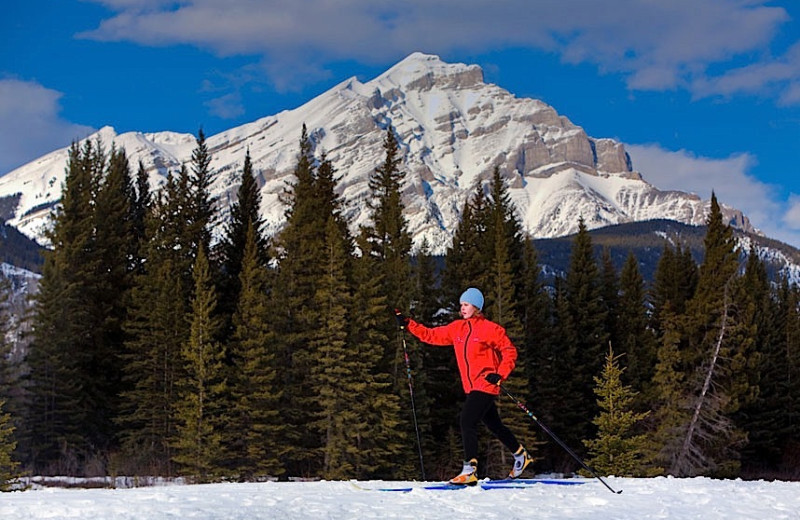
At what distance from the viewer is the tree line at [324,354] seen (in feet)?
112

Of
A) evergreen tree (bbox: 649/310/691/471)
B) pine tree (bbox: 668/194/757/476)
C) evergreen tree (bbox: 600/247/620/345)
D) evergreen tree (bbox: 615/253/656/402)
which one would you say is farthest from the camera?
evergreen tree (bbox: 600/247/620/345)

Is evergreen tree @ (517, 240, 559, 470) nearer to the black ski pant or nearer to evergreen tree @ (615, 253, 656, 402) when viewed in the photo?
evergreen tree @ (615, 253, 656, 402)

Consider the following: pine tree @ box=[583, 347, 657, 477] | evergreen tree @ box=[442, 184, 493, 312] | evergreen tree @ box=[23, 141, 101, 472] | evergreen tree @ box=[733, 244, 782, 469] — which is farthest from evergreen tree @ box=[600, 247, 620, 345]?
evergreen tree @ box=[23, 141, 101, 472]

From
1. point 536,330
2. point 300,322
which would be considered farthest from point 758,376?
point 300,322

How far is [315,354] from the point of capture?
115 ft

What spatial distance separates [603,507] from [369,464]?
90.7 ft

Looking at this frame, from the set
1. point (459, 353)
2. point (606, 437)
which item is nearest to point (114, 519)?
point (459, 353)

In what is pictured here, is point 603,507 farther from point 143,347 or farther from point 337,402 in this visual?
point 143,347

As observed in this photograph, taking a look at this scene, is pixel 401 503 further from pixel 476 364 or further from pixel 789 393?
pixel 789 393

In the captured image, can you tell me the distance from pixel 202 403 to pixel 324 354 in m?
5.85

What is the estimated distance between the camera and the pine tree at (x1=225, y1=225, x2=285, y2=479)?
33344mm

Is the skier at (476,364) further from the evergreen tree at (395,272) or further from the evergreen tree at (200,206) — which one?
the evergreen tree at (200,206)

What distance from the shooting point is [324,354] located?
36.0 metres

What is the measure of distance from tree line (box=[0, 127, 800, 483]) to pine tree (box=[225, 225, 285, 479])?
0.13 metres
